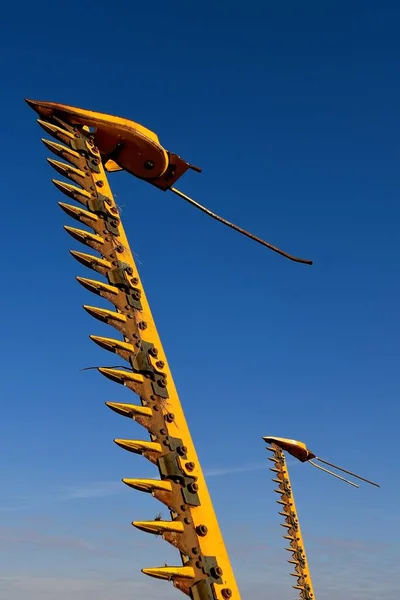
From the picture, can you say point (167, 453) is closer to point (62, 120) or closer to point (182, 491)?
point (182, 491)

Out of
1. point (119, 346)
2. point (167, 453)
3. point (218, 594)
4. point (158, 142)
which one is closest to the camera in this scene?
point (218, 594)

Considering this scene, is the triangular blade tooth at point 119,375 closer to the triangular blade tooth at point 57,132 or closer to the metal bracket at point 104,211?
the metal bracket at point 104,211

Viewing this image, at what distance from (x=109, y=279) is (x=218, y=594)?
4.98 m

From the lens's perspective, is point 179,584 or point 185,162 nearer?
point 179,584

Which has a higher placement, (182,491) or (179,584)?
(182,491)

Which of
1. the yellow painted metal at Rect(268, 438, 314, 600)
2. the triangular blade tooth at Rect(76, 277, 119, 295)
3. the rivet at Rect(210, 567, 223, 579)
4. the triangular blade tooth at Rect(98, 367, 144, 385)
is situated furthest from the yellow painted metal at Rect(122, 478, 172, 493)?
the yellow painted metal at Rect(268, 438, 314, 600)

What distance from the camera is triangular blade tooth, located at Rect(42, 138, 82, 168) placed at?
37.4 feet

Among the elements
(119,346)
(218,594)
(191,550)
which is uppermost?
(119,346)

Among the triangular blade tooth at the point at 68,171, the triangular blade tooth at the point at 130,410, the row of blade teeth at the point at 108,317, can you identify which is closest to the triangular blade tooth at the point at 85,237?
the row of blade teeth at the point at 108,317

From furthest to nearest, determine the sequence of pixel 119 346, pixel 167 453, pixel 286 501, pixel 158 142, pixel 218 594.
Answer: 1. pixel 286 501
2. pixel 158 142
3. pixel 119 346
4. pixel 167 453
5. pixel 218 594

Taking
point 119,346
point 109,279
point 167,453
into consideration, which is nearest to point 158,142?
point 109,279

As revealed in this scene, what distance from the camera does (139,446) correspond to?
9422mm

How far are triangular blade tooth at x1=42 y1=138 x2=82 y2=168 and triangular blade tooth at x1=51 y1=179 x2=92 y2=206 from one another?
1.75 feet

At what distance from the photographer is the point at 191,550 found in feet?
29.8
